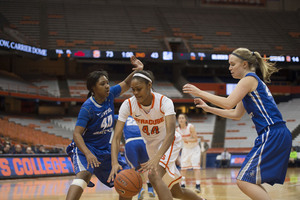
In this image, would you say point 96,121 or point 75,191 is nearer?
point 75,191

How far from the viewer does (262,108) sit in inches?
163

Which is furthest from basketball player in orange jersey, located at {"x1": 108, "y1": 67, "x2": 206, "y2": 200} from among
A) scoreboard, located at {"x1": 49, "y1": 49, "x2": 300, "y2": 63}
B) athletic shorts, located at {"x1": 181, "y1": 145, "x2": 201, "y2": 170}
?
scoreboard, located at {"x1": 49, "y1": 49, "x2": 300, "y2": 63}

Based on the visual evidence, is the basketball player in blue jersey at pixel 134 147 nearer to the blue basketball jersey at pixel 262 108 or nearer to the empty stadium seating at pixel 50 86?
the blue basketball jersey at pixel 262 108

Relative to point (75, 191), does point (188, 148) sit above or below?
below

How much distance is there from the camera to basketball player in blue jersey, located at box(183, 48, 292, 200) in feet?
12.9

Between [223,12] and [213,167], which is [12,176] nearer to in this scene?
[213,167]

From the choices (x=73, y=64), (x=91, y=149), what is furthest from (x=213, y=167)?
(x=91, y=149)

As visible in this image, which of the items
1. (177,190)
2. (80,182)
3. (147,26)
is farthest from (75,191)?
(147,26)

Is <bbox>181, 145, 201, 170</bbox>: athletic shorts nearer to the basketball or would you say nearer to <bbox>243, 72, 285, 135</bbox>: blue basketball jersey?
the basketball

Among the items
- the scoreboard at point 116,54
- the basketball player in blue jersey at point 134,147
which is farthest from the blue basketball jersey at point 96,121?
the scoreboard at point 116,54

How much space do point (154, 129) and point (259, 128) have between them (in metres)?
1.42

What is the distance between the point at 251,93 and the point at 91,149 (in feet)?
7.26

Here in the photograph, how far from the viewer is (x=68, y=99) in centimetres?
2894

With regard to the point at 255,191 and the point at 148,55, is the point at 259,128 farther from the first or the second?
the point at 148,55
